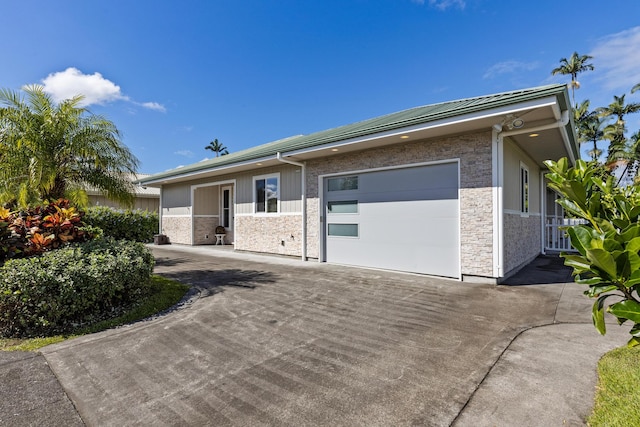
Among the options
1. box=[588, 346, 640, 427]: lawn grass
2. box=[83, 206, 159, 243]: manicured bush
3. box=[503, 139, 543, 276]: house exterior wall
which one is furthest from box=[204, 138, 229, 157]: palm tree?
box=[588, 346, 640, 427]: lawn grass

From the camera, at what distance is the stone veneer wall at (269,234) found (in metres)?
10.2

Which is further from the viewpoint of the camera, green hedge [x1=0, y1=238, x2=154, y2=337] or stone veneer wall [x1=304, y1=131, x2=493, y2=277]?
stone veneer wall [x1=304, y1=131, x2=493, y2=277]

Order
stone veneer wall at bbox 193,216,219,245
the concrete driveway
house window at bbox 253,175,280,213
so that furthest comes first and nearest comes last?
stone veneer wall at bbox 193,216,219,245, house window at bbox 253,175,280,213, the concrete driveway

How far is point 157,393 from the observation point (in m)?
2.61

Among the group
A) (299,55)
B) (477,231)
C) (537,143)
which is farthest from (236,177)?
(537,143)

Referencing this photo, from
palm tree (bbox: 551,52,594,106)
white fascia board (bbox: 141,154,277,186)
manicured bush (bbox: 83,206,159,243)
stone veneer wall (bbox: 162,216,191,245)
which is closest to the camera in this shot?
white fascia board (bbox: 141,154,277,186)

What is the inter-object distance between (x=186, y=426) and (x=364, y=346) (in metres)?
2.00

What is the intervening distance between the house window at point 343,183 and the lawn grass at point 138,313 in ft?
16.2

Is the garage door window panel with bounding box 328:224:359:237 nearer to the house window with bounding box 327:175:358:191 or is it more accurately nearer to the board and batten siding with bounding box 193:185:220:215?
the house window with bounding box 327:175:358:191

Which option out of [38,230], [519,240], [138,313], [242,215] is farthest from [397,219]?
[38,230]

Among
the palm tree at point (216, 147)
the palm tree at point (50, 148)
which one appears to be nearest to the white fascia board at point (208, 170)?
the palm tree at point (50, 148)

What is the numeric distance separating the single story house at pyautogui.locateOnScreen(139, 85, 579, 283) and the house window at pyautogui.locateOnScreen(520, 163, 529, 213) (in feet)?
0.10

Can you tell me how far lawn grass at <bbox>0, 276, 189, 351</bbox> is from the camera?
3.69 m

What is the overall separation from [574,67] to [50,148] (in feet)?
137
